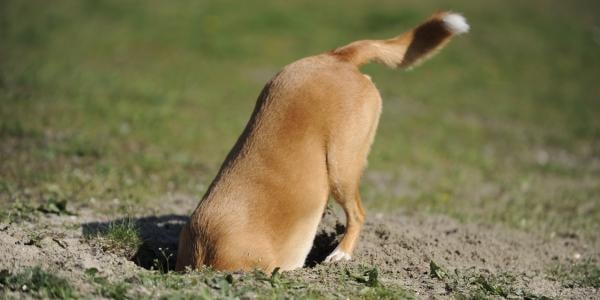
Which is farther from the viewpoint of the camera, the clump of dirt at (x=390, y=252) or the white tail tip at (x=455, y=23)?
the white tail tip at (x=455, y=23)

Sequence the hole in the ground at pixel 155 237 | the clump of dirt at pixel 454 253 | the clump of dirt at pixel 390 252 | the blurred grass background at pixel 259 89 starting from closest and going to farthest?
the clump of dirt at pixel 390 252 → the clump of dirt at pixel 454 253 → the hole in the ground at pixel 155 237 → the blurred grass background at pixel 259 89

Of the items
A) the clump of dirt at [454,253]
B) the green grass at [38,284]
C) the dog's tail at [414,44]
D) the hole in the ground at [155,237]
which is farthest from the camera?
the dog's tail at [414,44]

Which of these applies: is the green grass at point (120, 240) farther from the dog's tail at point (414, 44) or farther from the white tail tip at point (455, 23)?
the white tail tip at point (455, 23)

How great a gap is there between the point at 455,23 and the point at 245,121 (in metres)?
6.42

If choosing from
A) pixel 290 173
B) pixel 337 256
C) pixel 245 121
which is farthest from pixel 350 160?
pixel 245 121

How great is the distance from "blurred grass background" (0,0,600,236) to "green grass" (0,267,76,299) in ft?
8.54

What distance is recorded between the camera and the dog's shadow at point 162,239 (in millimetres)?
5625

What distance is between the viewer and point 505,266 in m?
5.88

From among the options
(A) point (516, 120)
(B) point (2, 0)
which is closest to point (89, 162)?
(A) point (516, 120)

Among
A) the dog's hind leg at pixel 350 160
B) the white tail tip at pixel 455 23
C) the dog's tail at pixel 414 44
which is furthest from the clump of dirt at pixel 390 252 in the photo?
the white tail tip at pixel 455 23

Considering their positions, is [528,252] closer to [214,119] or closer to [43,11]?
[214,119]

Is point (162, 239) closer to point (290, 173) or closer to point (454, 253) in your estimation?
point (290, 173)

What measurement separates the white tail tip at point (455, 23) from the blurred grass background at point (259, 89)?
8.22 ft

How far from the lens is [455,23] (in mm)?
5867
